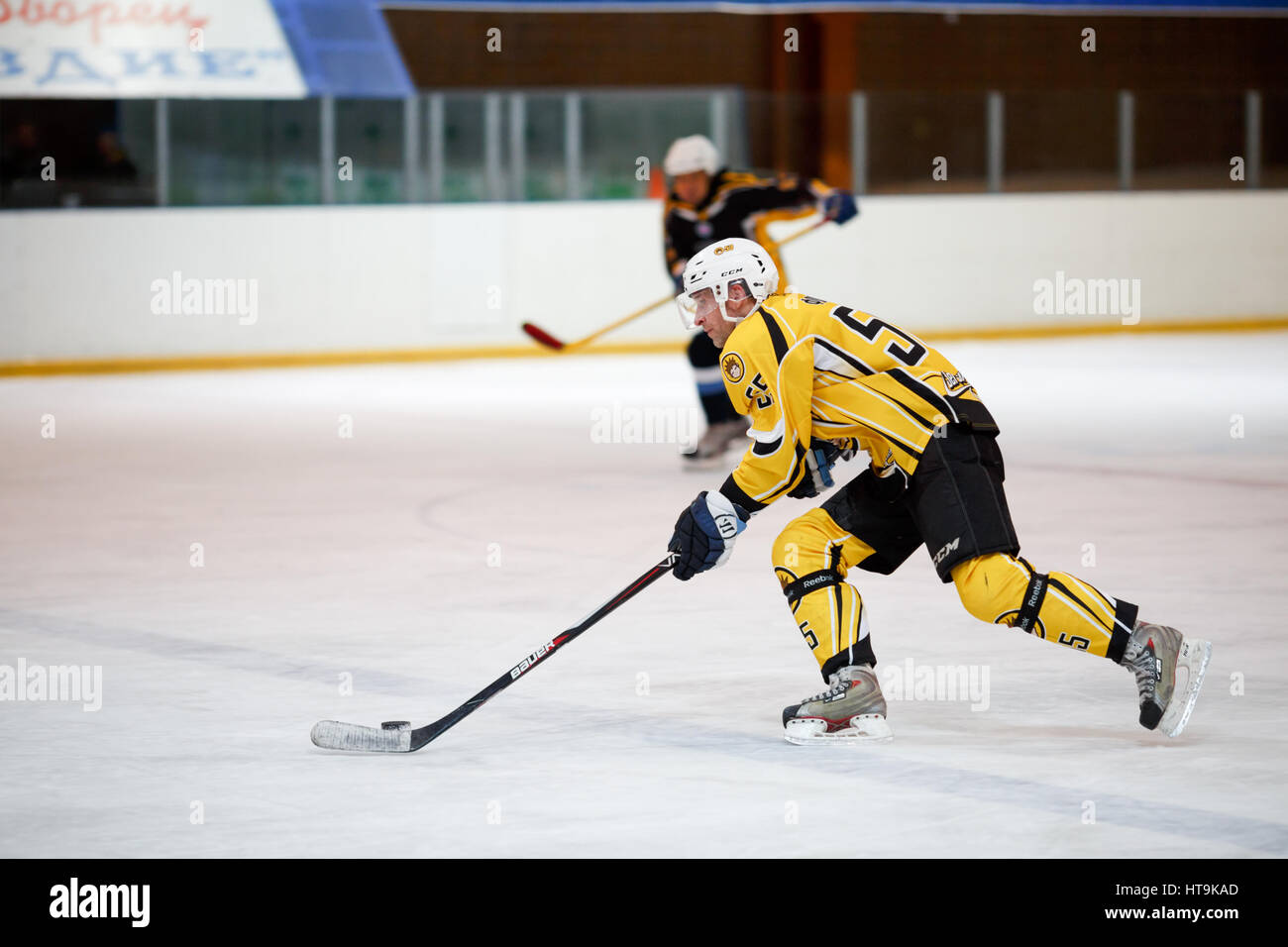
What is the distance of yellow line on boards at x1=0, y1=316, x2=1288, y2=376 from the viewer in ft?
44.1

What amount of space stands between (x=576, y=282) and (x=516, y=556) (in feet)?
27.2

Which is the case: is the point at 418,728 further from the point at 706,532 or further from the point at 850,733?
the point at 850,733

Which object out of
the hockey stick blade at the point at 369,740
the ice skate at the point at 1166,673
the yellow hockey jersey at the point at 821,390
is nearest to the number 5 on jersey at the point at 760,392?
the yellow hockey jersey at the point at 821,390

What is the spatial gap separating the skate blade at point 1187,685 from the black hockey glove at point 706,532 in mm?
902

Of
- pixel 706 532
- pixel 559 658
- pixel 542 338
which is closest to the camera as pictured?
pixel 706 532

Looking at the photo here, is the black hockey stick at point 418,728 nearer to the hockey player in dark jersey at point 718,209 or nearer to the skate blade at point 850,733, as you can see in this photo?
the skate blade at point 850,733

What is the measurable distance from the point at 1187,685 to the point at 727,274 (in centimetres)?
121

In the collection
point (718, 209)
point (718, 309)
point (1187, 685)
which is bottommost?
point (1187, 685)

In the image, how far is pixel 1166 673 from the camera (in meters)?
4.03

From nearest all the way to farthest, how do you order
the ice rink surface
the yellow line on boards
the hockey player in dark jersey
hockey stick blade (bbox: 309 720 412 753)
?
1. the ice rink surface
2. hockey stick blade (bbox: 309 720 412 753)
3. the hockey player in dark jersey
4. the yellow line on boards

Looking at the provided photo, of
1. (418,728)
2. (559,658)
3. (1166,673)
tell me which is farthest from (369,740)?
(1166,673)

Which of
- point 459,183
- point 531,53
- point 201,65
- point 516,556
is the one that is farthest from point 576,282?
point 516,556

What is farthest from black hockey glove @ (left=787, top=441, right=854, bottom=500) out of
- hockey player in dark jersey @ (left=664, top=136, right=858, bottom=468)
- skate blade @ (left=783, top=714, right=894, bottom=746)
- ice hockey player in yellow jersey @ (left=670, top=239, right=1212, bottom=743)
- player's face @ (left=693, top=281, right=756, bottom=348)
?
hockey player in dark jersey @ (left=664, top=136, right=858, bottom=468)

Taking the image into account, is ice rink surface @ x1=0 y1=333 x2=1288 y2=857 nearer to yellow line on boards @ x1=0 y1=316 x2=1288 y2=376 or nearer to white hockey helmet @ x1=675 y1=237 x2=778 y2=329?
white hockey helmet @ x1=675 y1=237 x2=778 y2=329
